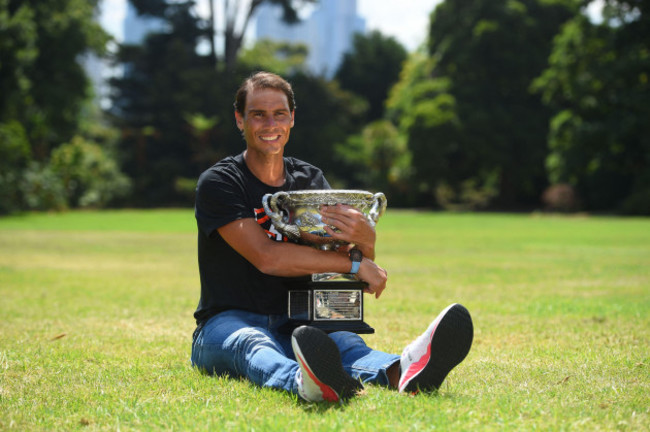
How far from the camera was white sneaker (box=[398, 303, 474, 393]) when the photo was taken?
10.3 feet

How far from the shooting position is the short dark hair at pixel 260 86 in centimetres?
389

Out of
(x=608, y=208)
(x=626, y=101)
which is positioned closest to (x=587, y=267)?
(x=626, y=101)

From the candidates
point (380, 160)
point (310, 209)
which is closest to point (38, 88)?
point (380, 160)

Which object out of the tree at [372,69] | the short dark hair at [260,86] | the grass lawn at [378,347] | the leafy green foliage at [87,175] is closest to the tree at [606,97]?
the grass lawn at [378,347]

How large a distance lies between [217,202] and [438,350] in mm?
1394

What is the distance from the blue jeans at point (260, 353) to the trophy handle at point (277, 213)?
535 millimetres

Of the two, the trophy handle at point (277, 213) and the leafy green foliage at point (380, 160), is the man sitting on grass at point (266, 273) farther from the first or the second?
the leafy green foliage at point (380, 160)

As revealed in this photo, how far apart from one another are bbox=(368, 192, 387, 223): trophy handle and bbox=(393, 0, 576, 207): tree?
35.0 meters

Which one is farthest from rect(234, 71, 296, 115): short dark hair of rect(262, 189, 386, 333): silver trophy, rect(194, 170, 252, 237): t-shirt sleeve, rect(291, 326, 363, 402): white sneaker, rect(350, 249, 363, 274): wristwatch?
rect(291, 326, 363, 402): white sneaker

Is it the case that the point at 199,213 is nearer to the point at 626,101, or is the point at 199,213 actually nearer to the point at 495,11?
the point at 626,101

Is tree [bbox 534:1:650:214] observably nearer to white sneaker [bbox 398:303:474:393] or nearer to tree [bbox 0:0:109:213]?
tree [bbox 0:0:109:213]

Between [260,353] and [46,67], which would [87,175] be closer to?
[46,67]

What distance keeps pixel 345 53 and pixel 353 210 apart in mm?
57007

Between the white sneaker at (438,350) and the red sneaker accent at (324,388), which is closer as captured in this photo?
the red sneaker accent at (324,388)
